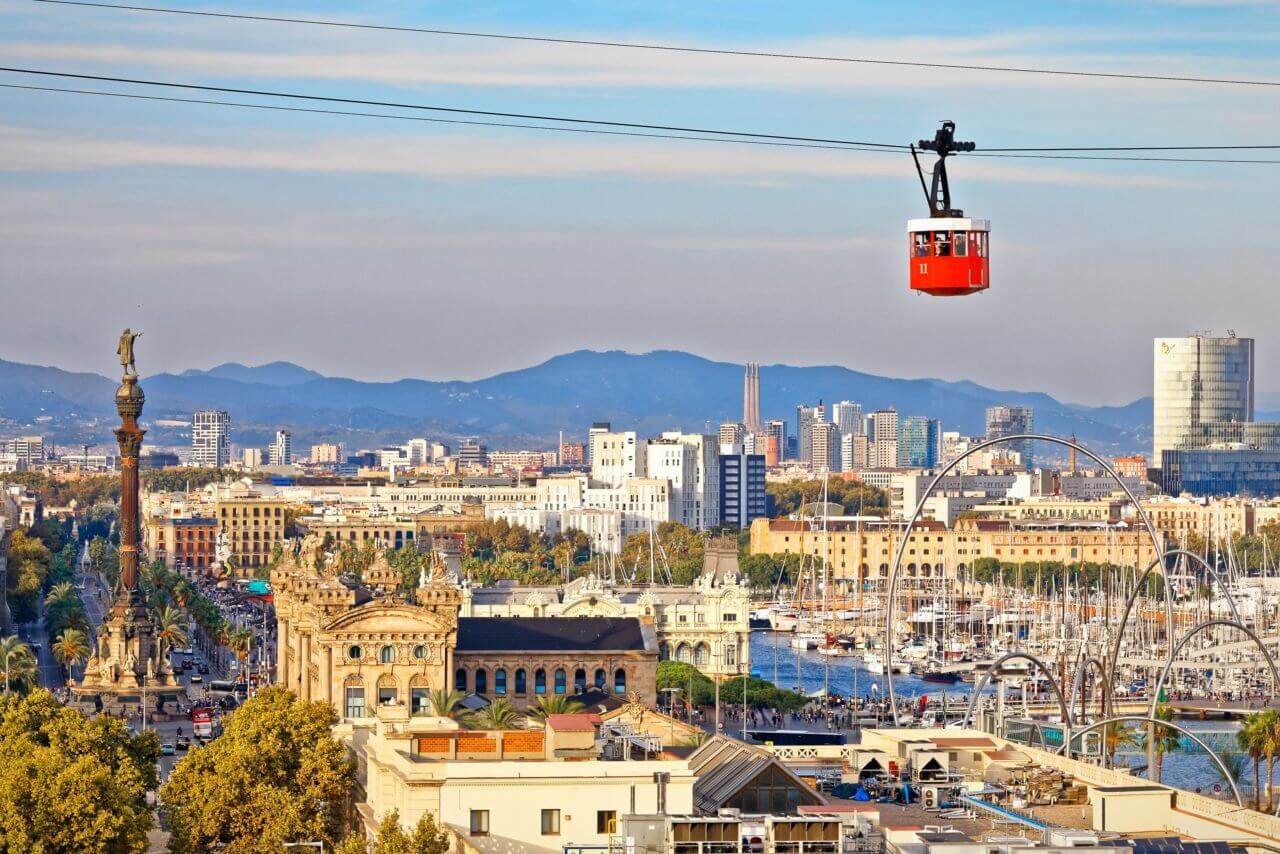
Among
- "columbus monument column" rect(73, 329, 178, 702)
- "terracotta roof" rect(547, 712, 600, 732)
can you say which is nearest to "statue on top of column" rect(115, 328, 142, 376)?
"columbus monument column" rect(73, 329, 178, 702)

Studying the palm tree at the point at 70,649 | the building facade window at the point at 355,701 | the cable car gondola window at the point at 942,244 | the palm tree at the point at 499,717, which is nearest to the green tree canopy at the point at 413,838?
the cable car gondola window at the point at 942,244

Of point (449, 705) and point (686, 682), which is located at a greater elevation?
point (449, 705)

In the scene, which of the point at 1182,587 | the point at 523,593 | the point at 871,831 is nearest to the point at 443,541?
the point at 1182,587

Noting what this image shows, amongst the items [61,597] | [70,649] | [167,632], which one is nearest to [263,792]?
[70,649]

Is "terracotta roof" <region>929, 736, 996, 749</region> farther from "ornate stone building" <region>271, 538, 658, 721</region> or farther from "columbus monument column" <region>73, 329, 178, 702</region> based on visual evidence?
"columbus monument column" <region>73, 329, 178, 702</region>

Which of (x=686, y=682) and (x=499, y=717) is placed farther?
(x=686, y=682)

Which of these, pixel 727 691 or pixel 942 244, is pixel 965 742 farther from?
pixel 727 691
